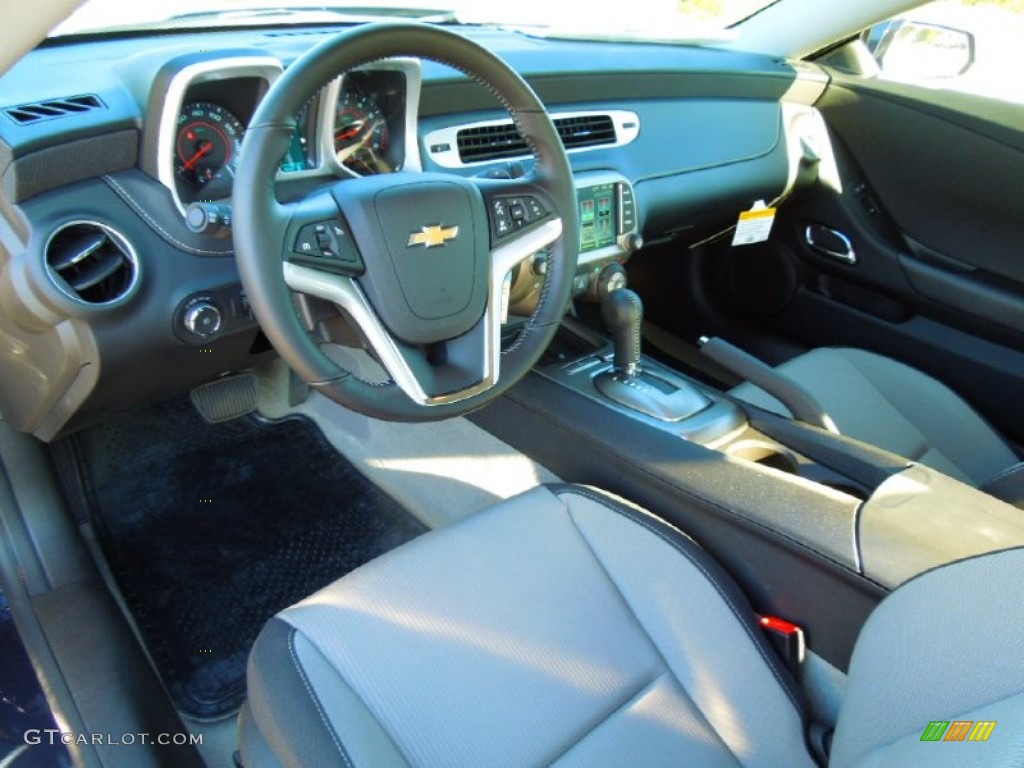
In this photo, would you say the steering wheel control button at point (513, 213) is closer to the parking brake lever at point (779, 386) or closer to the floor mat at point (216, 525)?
the parking brake lever at point (779, 386)

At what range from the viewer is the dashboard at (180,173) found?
1165mm

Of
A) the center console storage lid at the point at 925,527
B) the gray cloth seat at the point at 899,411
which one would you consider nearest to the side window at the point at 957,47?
the gray cloth seat at the point at 899,411

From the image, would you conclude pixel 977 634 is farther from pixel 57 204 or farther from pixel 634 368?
pixel 57 204

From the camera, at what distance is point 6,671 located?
1441 millimetres

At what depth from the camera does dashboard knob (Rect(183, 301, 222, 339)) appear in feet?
4.30

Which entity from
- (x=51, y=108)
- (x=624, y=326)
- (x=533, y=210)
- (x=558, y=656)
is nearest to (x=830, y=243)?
(x=624, y=326)

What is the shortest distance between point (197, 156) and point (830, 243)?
68.5 inches

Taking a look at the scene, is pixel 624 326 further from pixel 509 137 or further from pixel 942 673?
pixel 942 673

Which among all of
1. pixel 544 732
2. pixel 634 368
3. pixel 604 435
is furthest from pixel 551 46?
pixel 544 732

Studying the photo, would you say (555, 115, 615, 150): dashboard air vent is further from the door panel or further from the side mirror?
the side mirror

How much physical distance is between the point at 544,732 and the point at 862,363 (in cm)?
127

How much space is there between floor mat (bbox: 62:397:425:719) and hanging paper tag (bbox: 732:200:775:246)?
1134 mm

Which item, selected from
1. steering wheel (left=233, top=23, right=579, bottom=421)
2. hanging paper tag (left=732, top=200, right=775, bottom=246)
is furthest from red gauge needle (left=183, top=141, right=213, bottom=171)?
hanging paper tag (left=732, top=200, right=775, bottom=246)

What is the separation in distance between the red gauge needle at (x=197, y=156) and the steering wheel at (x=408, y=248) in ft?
0.91
